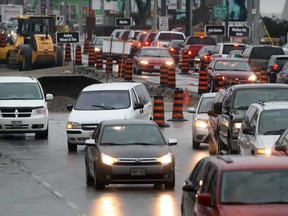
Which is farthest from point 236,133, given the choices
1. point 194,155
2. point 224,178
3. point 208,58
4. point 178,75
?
point 178,75

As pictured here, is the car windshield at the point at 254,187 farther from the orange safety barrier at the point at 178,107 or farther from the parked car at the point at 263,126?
the orange safety barrier at the point at 178,107

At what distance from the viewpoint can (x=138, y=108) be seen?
104ft

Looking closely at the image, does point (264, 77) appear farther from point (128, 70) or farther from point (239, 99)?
point (239, 99)

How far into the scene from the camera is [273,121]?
2348 centimetres

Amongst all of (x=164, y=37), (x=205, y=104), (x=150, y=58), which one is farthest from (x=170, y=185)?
(x=164, y=37)

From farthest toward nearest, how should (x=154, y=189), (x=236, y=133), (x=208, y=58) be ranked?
(x=208, y=58), (x=236, y=133), (x=154, y=189)

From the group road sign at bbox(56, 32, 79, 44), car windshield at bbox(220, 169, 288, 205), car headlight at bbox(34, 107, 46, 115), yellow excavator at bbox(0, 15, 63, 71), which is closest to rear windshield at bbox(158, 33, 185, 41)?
yellow excavator at bbox(0, 15, 63, 71)

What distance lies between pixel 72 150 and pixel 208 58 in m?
31.3

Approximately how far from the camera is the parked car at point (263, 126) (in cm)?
2275

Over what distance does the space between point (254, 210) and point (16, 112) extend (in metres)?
22.2

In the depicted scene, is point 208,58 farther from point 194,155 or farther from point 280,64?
point 194,155

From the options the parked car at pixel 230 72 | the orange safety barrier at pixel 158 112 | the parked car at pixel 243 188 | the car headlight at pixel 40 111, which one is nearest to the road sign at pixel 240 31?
the parked car at pixel 230 72

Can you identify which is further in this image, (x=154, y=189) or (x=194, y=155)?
(x=194, y=155)

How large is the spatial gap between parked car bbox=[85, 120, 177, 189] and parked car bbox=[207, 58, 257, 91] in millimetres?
22905
